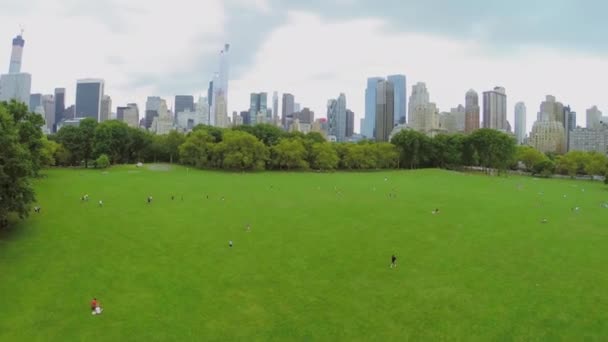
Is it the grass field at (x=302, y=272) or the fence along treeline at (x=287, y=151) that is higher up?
the fence along treeline at (x=287, y=151)

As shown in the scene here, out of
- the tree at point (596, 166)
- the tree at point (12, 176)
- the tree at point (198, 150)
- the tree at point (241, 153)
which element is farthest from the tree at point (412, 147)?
the tree at point (12, 176)

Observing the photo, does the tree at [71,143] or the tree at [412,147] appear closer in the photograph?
the tree at [71,143]

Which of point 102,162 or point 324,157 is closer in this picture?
point 102,162

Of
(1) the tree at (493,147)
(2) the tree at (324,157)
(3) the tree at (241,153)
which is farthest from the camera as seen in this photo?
(1) the tree at (493,147)

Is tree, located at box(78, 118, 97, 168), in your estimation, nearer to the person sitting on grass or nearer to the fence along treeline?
the fence along treeline

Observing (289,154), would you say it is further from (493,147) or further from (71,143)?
(493,147)

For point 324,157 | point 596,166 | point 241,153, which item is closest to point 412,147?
point 324,157

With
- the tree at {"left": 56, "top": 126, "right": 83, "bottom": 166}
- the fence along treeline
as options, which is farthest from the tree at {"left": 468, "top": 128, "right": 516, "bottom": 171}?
the tree at {"left": 56, "top": 126, "right": 83, "bottom": 166}

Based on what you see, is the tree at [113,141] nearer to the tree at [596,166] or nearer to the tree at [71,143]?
the tree at [71,143]
